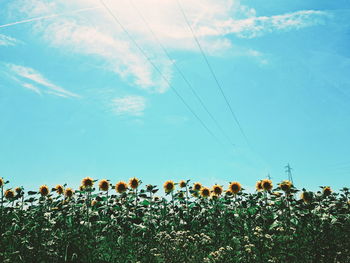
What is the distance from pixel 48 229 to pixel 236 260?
12.0 feet

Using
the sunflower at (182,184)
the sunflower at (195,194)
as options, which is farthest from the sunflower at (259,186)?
the sunflower at (182,184)

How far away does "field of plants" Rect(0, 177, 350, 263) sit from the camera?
5.64 metres

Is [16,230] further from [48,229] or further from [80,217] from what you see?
[80,217]

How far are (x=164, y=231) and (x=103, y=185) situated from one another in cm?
195

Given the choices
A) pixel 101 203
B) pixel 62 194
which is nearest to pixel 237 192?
pixel 101 203

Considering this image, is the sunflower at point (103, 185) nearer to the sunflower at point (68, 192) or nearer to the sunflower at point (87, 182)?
the sunflower at point (87, 182)

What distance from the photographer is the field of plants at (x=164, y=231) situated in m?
5.64

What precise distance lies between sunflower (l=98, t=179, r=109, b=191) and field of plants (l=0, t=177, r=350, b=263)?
1.0 inches

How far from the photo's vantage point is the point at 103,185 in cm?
758

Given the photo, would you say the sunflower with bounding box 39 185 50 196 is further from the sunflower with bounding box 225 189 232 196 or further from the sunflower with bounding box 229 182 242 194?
the sunflower with bounding box 229 182 242 194

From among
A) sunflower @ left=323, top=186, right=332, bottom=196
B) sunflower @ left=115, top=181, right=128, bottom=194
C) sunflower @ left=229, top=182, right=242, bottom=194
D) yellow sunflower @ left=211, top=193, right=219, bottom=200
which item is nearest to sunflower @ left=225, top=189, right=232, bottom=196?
sunflower @ left=229, top=182, right=242, bottom=194

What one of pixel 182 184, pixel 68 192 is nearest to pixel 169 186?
pixel 182 184

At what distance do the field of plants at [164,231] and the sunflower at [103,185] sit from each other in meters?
0.02

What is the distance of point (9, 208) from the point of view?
6668mm
